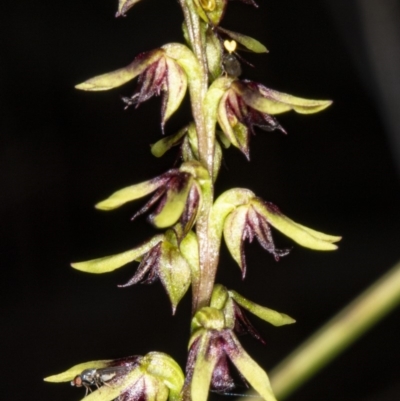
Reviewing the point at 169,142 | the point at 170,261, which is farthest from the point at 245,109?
the point at 170,261

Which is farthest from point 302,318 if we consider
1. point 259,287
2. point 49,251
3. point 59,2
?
point 59,2

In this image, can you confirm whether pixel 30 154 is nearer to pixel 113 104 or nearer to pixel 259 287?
pixel 113 104

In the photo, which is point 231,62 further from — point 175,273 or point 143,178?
point 143,178

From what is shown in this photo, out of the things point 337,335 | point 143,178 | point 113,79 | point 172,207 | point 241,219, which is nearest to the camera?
point 172,207

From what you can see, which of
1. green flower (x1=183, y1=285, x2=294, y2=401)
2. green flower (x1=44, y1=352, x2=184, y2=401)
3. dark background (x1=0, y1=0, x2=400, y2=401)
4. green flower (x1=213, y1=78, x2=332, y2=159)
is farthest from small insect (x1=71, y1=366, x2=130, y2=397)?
dark background (x1=0, y1=0, x2=400, y2=401)

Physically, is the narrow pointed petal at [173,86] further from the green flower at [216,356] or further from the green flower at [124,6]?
the green flower at [216,356]

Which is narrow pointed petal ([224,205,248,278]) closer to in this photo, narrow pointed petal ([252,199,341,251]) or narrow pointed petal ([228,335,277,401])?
narrow pointed petal ([252,199,341,251])
